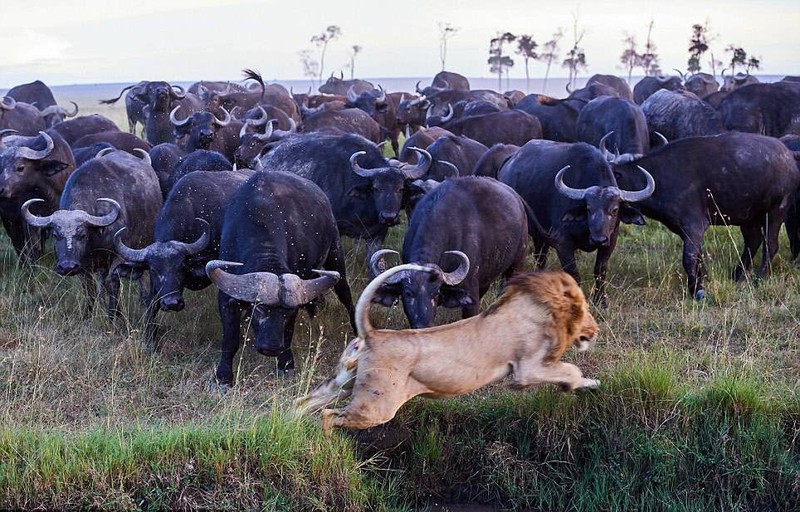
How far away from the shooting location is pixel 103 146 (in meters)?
10.3

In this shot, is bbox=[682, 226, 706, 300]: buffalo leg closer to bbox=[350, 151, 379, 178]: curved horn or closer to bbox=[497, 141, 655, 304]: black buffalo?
bbox=[497, 141, 655, 304]: black buffalo

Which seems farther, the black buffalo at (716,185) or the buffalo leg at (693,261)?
the black buffalo at (716,185)

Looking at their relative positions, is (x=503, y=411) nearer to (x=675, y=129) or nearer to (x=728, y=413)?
(x=728, y=413)

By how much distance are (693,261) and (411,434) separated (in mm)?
3532

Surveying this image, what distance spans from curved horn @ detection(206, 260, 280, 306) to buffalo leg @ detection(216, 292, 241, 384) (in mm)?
235

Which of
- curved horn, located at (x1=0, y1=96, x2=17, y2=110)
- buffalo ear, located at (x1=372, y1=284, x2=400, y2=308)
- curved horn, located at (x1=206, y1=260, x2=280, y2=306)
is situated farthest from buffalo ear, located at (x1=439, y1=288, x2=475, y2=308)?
curved horn, located at (x1=0, y1=96, x2=17, y2=110)

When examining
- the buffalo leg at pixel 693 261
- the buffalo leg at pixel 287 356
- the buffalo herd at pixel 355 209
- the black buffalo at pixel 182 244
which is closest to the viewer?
the buffalo leg at pixel 287 356

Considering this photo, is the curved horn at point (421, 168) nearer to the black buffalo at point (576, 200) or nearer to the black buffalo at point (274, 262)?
the black buffalo at point (576, 200)

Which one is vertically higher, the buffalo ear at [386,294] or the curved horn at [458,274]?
the curved horn at [458,274]

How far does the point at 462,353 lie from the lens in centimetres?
508

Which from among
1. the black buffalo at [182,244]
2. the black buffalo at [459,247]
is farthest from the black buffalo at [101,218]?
the black buffalo at [459,247]

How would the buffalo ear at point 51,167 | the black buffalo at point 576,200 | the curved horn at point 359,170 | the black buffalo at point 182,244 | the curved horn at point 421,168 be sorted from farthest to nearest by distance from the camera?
1. the buffalo ear at point 51,167
2. the curved horn at point 421,168
3. the curved horn at point 359,170
4. the black buffalo at point 576,200
5. the black buffalo at point 182,244

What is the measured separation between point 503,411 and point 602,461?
2.10 ft

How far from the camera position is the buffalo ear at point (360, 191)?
9336 millimetres
